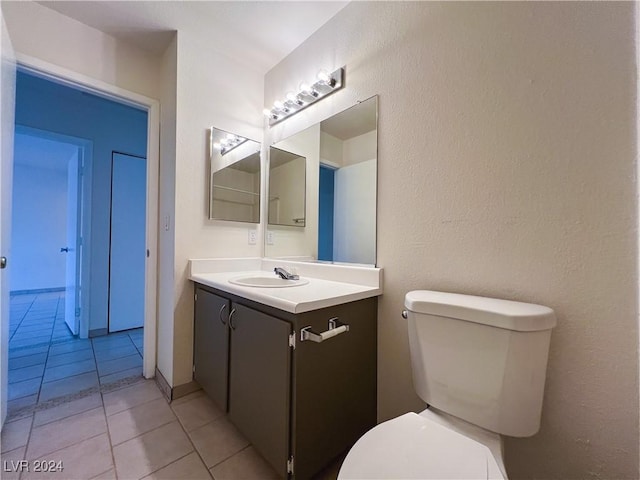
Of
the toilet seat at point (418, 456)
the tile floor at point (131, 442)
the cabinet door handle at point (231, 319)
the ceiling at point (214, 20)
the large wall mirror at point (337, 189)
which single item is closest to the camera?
the toilet seat at point (418, 456)

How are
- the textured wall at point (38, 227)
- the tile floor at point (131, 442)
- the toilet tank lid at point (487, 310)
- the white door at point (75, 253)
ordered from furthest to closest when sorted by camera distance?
the textured wall at point (38, 227)
the white door at point (75, 253)
the tile floor at point (131, 442)
the toilet tank lid at point (487, 310)

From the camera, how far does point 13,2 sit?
4.90ft

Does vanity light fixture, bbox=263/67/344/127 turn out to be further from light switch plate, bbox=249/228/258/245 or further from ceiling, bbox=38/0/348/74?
light switch plate, bbox=249/228/258/245

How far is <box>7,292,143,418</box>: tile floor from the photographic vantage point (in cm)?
168

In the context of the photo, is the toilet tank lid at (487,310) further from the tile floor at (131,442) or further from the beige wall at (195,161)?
the beige wall at (195,161)

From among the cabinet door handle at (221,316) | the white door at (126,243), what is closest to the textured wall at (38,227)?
the white door at (126,243)

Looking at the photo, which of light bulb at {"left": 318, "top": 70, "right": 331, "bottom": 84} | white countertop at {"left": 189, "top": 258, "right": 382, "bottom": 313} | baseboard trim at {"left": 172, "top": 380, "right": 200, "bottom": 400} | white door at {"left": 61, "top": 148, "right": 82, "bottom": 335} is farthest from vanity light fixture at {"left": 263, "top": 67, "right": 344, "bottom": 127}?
white door at {"left": 61, "top": 148, "right": 82, "bottom": 335}

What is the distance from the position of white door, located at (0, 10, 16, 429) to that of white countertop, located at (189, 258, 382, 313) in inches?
33.6

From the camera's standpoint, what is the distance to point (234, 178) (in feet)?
6.53

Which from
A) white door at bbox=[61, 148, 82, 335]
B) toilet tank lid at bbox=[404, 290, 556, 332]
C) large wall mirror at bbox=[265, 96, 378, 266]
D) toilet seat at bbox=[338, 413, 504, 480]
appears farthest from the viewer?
white door at bbox=[61, 148, 82, 335]

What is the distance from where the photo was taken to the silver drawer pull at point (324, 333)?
974 millimetres

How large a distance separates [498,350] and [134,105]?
8.37ft

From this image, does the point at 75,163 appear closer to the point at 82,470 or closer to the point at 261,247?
the point at 261,247

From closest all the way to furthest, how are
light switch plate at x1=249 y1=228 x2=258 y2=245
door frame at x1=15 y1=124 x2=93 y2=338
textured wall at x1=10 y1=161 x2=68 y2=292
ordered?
1. light switch plate at x1=249 y1=228 x2=258 y2=245
2. door frame at x1=15 y1=124 x2=93 y2=338
3. textured wall at x1=10 y1=161 x2=68 y2=292
